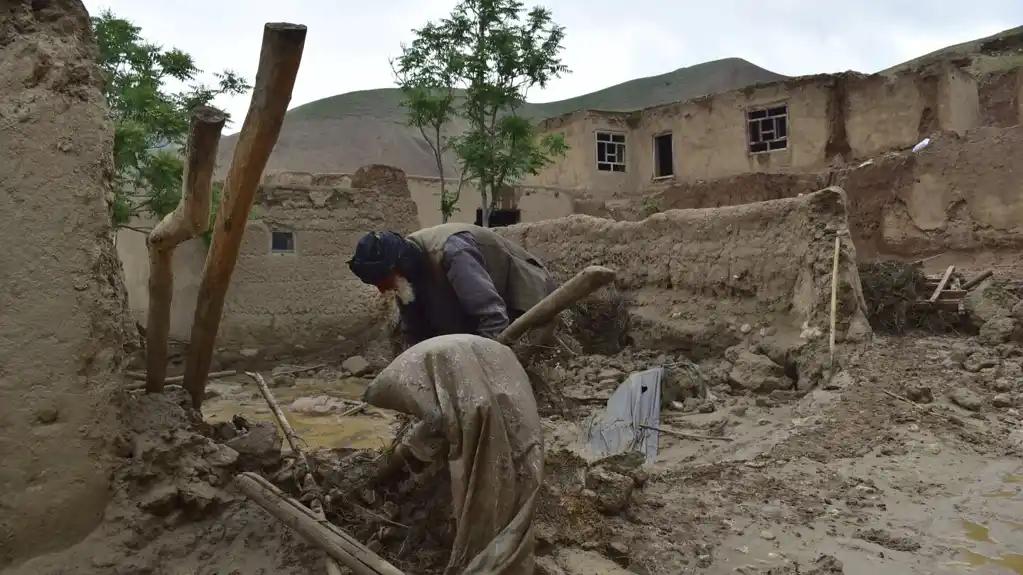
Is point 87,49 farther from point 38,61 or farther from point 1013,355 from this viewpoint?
point 1013,355

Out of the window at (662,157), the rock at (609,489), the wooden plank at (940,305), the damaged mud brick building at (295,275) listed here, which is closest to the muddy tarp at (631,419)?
the rock at (609,489)

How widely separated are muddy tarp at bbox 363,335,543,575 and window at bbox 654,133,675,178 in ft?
50.7

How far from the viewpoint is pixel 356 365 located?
8.75m

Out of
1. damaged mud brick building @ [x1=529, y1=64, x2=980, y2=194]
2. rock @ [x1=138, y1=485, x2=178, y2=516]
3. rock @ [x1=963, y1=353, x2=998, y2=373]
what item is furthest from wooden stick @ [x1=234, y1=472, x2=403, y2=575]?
damaged mud brick building @ [x1=529, y1=64, x2=980, y2=194]

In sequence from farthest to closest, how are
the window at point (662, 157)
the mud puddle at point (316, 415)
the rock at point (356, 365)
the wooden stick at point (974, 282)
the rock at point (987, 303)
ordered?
the window at point (662, 157) < the rock at point (356, 365) < the wooden stick at point (974, 282) < the rock at point (987, 303) < the mud puddle at point (316, 415)

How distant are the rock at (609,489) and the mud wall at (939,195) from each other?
9.58 meters

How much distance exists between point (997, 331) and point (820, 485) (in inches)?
131

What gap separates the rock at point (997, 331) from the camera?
566 centimetres

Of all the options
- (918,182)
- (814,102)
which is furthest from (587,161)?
(918,182)

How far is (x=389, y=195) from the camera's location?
30.7 feet

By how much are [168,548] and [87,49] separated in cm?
160

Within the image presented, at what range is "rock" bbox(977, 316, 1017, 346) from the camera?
566 centimetres

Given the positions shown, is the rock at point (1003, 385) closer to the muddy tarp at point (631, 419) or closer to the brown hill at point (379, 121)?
the muddy tarp at point (631, 419)

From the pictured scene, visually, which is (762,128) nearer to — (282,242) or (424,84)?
(424,84)
